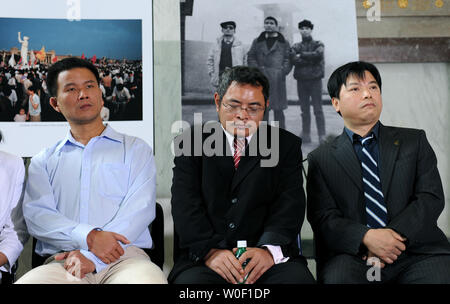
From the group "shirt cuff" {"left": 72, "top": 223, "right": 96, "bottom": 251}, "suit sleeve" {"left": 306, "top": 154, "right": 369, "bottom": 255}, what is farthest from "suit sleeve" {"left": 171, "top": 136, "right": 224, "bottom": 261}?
"suit sleeve" {"left": 306, "top": 154, "right": 369, "bottom": 255}

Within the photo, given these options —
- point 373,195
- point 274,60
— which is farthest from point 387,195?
point 274,60

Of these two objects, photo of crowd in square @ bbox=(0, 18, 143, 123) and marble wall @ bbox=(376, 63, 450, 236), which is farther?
marble wall @ bbox=(376, 63, 450, 236)

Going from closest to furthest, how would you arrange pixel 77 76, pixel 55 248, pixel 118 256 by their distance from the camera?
pixel 118 256 → pixel 55 248 → pixel 77 76

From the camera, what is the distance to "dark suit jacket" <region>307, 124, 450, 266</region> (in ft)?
5.80

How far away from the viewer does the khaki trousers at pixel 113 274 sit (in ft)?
5.16

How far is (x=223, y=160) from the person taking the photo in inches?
73.9

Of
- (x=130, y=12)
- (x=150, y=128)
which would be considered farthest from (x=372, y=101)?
(x=130, y=12)

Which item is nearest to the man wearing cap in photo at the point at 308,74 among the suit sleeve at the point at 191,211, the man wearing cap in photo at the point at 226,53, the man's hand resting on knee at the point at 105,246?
the man wearing cap in photo at the point at 226,53

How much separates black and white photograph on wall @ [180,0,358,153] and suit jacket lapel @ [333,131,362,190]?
24.6 inches

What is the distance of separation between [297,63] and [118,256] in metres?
1.55

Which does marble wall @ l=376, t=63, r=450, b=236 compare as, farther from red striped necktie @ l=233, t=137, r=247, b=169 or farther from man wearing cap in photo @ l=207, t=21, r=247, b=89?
red striped necktie @ l=233, t=137, r=247, b=169

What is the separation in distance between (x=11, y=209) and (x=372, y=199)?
1522 mm

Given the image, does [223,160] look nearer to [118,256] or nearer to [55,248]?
[118,256]

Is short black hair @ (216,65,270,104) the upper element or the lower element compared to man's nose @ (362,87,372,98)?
upper
